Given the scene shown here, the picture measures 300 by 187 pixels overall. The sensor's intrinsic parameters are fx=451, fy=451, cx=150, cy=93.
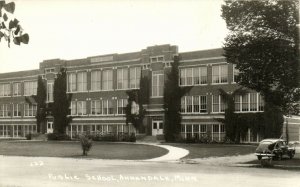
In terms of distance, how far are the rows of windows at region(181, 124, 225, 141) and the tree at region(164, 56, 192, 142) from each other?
810 millimetres

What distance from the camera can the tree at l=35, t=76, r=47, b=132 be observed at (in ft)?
203

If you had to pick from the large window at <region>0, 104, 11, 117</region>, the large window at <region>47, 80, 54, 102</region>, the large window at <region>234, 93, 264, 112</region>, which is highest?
the large window at <region>47, 80, 54, 102</region>

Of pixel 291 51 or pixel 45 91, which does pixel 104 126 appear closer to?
pixel 45 91

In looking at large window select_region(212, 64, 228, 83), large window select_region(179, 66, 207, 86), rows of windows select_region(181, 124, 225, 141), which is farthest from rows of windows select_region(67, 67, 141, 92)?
large window select_region(212, 64, 228, 83)

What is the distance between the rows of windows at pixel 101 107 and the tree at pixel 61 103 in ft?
3.18

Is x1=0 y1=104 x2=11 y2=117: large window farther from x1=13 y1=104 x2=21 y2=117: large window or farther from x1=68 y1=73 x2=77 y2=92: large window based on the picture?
x1=68 y1=73 x2=77 y2=92: large window

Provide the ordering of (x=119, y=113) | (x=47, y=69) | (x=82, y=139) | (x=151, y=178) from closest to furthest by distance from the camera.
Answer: (x=151, y=178), (x=82, y=139), (x=119, y=113), (x=47, y=69)

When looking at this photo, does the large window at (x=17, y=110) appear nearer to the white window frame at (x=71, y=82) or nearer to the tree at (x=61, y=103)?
the tree at (x=61, y=103)

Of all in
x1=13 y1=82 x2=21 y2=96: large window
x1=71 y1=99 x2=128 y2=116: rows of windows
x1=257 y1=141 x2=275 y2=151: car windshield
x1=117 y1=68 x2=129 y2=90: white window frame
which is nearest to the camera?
x1=257 y1=141 x2=275 y2=151: car windshield

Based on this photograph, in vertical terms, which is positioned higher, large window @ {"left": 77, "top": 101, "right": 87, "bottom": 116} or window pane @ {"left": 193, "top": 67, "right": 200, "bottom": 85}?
window pane @ {"left": 193, "top": 67, "right": 200, "bottom": 85}

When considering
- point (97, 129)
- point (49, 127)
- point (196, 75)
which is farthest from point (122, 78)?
point (49, 127)

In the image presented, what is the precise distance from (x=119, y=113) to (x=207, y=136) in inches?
501

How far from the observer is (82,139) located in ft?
102

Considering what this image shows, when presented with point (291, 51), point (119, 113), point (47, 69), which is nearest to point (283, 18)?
point (291, 51)
